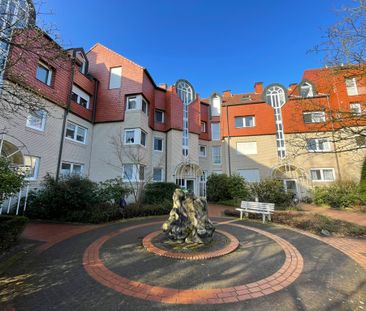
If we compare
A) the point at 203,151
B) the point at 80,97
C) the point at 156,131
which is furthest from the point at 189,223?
the point at 203,151

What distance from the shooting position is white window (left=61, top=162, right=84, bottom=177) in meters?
13.4

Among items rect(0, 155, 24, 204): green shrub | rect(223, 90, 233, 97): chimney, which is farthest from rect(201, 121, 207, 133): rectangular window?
rect(0, 155, 24, 204): green shrub

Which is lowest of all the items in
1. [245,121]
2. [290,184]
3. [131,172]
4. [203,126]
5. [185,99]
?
[290,184]

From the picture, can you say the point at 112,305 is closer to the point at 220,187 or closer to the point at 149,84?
the point at 220,187

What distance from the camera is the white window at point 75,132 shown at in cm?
1400

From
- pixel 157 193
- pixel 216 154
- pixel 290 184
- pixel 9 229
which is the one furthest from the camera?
pixel 216 154

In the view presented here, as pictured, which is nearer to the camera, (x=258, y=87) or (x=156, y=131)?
(x=156, y=131)

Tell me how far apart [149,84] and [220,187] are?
1183 centimetres

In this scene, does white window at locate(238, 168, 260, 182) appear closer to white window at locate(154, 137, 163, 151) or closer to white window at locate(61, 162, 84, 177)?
white window at locate(154, 137, 163, 151)

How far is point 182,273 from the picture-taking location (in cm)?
419

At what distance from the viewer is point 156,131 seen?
18625mm

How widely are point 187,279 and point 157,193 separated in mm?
10572

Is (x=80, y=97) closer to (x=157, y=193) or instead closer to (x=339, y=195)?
(x=157, y=193)

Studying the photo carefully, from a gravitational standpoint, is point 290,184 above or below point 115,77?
below
